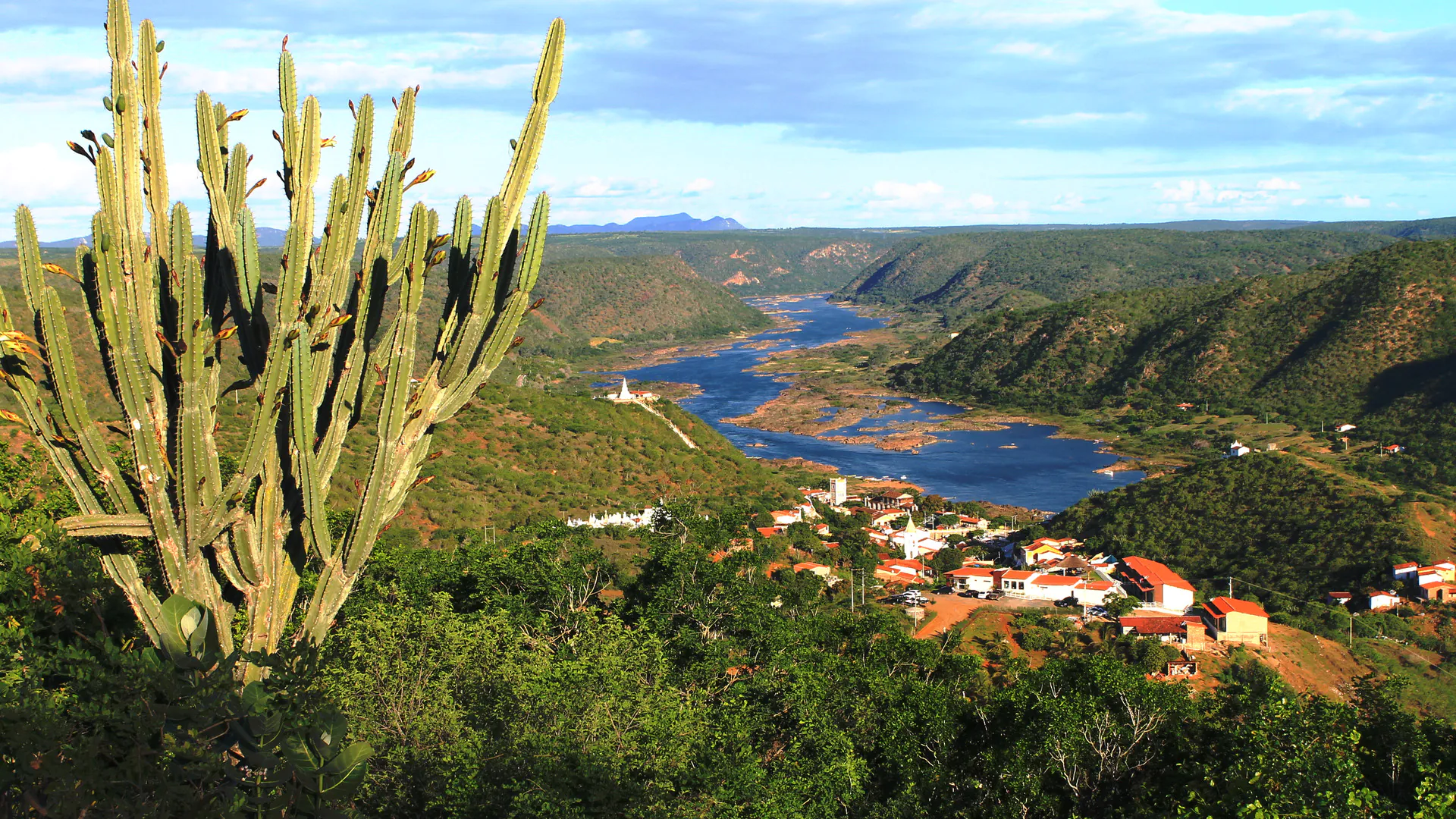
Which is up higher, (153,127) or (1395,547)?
(153,127)

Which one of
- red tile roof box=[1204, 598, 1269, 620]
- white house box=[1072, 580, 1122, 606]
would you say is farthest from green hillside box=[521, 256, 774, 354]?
red tile roof box=[1204, 598, 1269, 620]

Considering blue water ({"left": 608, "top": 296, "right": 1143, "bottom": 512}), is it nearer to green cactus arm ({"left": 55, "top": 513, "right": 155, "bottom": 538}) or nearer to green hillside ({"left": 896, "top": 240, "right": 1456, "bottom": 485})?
green hillside ({"left": 896, "top": 240, "right": 1456, "bottom": 485})

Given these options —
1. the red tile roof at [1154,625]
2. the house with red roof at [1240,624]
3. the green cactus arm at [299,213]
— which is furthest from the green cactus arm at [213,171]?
the house with red roof at [1240,624]

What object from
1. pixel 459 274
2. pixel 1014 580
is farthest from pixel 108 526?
pixel 1014 580

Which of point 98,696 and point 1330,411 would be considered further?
point 1330,411

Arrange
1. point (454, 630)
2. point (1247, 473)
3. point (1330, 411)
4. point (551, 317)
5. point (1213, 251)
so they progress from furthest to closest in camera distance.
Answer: point (1213, 251) < point (551, 317) < point (1330, 411) < point (1247, 473) < point (454, 630)

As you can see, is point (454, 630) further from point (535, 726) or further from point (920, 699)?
point (920, 699)

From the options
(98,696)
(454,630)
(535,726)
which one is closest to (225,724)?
(98,696)
